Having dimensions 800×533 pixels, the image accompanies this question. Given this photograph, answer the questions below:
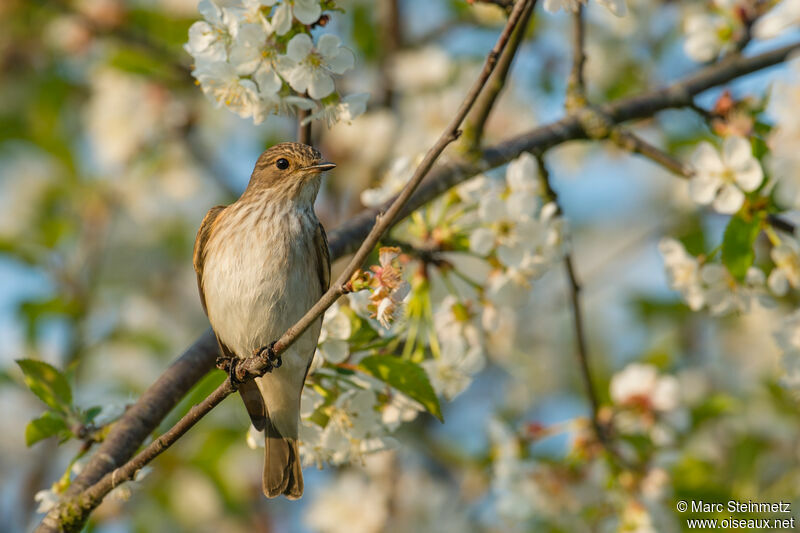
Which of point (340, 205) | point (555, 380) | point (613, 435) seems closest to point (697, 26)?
point (613, 435)

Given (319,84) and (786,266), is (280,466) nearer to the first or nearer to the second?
(319,84)

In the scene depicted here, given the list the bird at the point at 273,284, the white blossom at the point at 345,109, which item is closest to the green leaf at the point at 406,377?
the bird at the point at 273,284

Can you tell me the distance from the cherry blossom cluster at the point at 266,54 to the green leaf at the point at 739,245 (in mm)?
1578

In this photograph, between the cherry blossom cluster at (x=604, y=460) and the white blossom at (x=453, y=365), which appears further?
the cherry blossom cluster at (x=604, y=460)

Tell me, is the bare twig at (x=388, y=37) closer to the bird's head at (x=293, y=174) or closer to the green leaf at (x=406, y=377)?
the bird's head at (x=293, y=174)

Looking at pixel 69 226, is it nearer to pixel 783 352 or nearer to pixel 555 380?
pixel 555 380

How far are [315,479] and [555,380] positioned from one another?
2.46 meters

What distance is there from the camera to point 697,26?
162 inches

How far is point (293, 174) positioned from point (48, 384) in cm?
131

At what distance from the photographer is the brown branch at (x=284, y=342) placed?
2162mm

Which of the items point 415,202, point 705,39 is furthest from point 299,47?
point 705,39

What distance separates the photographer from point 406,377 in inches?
124

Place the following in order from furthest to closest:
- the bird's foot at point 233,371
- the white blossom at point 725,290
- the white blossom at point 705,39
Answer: the white blossom at point 705,39 → the white blossom at point 725,290 → the bird's foot at point 233,371

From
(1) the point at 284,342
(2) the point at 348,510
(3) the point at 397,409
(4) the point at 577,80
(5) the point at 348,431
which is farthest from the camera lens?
(2) the point at 348,510
